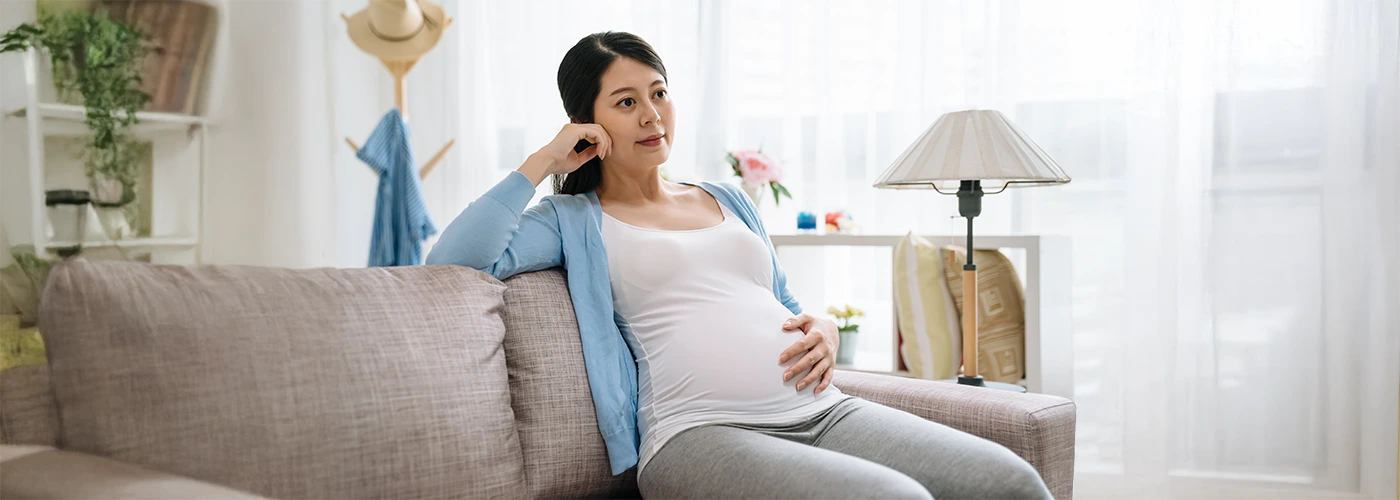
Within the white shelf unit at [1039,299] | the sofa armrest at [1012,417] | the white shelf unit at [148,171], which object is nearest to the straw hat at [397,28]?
the white shelf unit at [148,171]

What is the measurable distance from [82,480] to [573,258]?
0.72 meters

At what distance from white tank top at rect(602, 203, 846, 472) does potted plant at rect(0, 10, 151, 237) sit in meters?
0.99

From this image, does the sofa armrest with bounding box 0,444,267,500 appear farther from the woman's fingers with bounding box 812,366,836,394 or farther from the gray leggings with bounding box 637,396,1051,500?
the woman's fingers with bounding box 812,366,836,394

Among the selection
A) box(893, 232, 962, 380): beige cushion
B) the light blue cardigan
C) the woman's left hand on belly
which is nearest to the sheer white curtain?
box(893, 232, 962, 380): beige cushion

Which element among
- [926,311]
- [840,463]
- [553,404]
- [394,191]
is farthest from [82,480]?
[394,191]

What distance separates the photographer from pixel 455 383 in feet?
4.01

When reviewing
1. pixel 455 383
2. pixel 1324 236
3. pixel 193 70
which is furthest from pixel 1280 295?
pixel 193 70

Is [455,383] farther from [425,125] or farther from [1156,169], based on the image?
[425,125]

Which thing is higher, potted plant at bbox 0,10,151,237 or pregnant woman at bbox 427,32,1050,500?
potted plant at bbox 0,10,151,237

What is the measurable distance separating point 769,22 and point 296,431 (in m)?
2.12

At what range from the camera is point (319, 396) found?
1.10 m

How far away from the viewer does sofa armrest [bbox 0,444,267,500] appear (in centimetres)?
88

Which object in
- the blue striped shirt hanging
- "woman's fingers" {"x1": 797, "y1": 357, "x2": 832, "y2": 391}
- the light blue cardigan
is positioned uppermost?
the blue striped shirt hanging

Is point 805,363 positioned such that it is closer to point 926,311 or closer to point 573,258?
point 573,258
